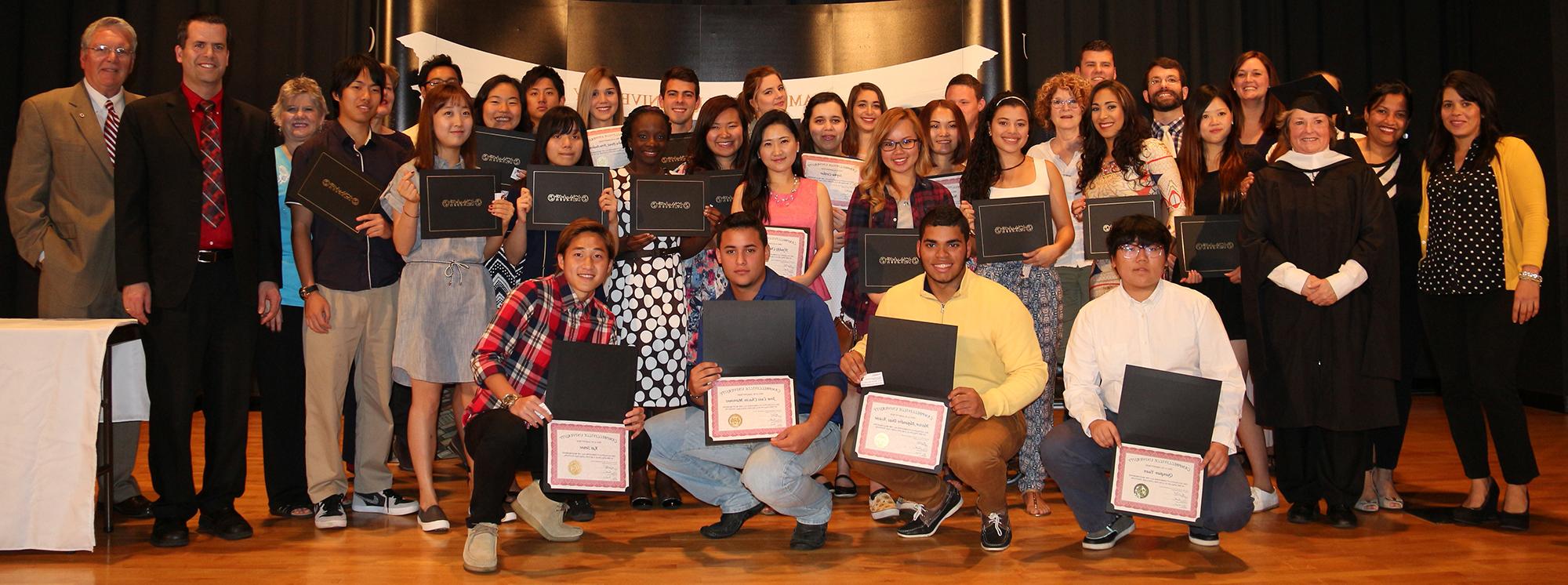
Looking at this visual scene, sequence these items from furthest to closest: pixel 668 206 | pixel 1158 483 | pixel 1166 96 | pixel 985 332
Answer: pixel 1166 96
pixel 668 206
pixel 985 332
pixel 1158 483

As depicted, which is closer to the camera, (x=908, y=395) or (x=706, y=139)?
(x=908, y=395)

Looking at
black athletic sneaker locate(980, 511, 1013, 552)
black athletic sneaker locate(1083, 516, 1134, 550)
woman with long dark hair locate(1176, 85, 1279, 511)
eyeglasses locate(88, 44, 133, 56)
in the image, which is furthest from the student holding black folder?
woman with long dark hair locate(1176, 85, 1279, 511)

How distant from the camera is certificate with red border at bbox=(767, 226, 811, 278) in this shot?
449 cm

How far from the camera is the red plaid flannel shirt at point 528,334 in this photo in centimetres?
379

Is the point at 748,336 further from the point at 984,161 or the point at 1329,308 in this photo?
the point at 1329,308

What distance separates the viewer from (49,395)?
370 cm

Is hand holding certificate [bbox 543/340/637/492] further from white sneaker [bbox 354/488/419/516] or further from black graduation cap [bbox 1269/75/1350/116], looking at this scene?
black graduation cap [bbox 1269/75/1350/116]

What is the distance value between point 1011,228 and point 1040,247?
139 mm

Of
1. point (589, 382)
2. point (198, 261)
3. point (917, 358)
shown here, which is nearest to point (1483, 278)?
point (917, 358)

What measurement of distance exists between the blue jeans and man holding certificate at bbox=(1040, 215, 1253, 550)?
2.53 feet

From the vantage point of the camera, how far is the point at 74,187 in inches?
165

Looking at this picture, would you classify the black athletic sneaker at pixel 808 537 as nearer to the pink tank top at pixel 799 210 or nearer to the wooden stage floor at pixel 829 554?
the wooden stage floor at pixel 829 554

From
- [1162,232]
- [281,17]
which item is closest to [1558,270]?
[1162,232]

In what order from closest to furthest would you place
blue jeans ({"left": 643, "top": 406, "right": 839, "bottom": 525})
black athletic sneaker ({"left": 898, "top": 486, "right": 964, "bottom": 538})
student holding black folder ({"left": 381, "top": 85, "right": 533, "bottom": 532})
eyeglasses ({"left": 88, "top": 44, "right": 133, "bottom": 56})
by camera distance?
blue jeans ({"left": 643, "top": 406, "right": 839, "bottom": 525}), black athletic sneaker ({"left": 898, "top": 486, "right": 964, "bottom": 538}), student holding black folder ({"left": 381, "top": 85, "right": 533, "bottom": 532}), eyeglasses ({"left": 88, "top": 44, "right": 133, "bottom": 56})
